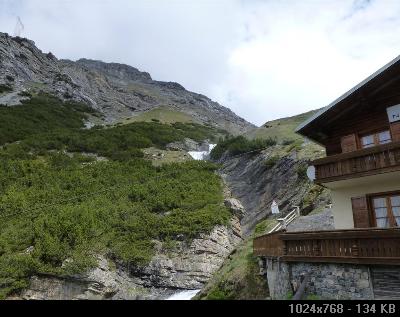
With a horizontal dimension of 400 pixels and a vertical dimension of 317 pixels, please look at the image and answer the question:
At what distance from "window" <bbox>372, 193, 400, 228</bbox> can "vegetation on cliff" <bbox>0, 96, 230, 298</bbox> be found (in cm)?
1482

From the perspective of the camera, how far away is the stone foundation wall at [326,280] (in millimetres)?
11734

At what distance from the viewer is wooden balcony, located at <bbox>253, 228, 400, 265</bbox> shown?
11.1m

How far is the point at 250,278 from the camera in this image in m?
17.5

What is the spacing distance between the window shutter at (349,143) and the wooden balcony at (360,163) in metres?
1.29

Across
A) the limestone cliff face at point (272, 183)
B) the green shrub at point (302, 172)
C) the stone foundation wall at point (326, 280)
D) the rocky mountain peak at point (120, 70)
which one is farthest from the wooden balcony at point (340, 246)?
the rocky mountain peak at point (120, 70)

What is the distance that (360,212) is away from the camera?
1451cm

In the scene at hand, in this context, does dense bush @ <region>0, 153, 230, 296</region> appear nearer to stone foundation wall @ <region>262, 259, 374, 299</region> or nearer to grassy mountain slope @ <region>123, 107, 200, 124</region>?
stone foundation wall @ <region>262, 259, 374, 299</region>

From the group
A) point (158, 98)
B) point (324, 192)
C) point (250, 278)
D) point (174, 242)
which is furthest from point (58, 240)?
point (158, 98)

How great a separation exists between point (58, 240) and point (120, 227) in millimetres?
4809

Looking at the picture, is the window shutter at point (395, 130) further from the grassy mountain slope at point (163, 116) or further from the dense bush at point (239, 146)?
the grassy mountain slope at point (163, 116)

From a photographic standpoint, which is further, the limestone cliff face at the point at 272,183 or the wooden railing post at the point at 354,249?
the limestone cliff face at the point at 272,183

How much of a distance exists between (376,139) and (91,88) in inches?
3573

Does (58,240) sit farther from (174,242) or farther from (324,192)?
(324,192)

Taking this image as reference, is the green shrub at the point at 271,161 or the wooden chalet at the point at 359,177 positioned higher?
the green shrub at the point at 271,161
